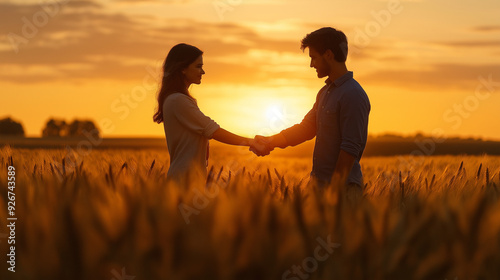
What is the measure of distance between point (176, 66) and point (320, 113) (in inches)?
57.8

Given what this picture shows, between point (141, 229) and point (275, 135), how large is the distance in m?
5.14

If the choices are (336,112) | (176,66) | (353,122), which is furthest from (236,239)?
(176,66)

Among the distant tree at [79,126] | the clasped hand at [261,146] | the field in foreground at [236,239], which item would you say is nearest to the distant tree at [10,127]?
the distant tree at [79,126]

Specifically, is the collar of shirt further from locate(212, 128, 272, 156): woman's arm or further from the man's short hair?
locate(212, 128, 272, 156): woman's arm

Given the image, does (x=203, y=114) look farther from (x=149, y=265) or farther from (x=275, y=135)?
(x=149, y=265)

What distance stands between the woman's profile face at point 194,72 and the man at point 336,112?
104 cm

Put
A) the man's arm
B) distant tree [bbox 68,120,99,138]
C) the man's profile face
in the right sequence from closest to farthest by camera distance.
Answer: the man's profile face, the man's arm, distant tree [bbox 68,120,99,138]

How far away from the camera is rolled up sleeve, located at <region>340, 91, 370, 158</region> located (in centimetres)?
453

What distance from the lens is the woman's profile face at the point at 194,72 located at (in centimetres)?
518

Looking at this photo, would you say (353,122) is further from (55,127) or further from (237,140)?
(55,127)

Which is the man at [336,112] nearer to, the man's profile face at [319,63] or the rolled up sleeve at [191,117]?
the man's profile face at [319,63]

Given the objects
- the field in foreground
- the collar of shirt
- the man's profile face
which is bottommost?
the field in foreground

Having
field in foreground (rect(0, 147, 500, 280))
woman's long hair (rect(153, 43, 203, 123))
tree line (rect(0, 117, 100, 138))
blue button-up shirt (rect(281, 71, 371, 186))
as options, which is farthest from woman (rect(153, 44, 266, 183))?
tree line (rect(0, 117, 100, 138))

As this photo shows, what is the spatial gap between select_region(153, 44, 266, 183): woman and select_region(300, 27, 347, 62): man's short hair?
45.0 inches
